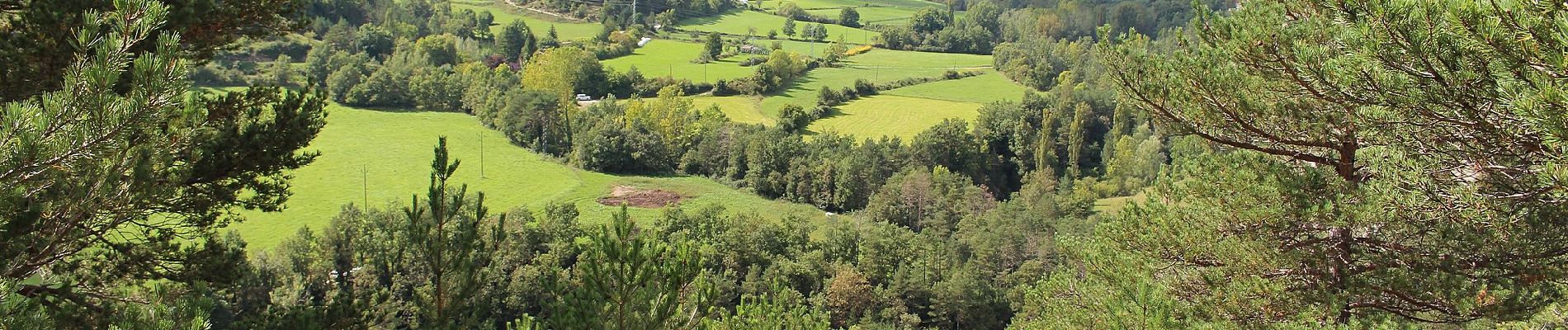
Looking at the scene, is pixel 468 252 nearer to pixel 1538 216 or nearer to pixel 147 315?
pixel 147 315

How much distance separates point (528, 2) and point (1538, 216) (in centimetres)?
8484

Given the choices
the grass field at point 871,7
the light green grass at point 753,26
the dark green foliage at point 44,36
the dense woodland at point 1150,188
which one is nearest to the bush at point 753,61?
the light green grass at point 753,26

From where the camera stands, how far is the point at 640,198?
139 ft

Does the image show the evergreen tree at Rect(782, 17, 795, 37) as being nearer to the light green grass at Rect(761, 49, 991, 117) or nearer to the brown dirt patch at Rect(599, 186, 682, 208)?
the light green grass at Rect(761, 49, 991, 117)

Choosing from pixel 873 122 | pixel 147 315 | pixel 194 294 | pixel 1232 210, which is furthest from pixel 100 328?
pixel 873 122

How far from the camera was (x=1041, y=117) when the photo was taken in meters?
52.3

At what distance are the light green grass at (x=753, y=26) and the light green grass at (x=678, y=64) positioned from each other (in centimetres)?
1075

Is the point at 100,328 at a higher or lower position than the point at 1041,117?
higher

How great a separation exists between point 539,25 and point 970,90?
3696cm

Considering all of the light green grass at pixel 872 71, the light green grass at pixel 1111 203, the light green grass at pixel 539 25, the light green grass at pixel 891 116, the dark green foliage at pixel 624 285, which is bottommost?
the light green grass at pixel 1111 203

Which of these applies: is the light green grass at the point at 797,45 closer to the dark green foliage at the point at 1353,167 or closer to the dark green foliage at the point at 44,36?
the dark green foliage at the point at 1353,167

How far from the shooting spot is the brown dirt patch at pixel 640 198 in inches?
1619

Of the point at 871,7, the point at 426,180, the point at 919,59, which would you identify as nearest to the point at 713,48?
the point at 919,59

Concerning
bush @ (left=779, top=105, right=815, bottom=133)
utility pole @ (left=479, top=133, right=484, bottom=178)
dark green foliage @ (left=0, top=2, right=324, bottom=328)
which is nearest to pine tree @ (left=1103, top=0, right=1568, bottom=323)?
dark green foliage @ (left=0, top=2, right=324, bottom=328)
